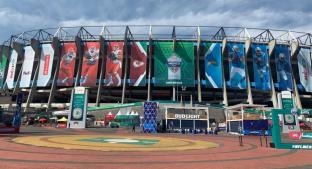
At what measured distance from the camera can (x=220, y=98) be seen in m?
103

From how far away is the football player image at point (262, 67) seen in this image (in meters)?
90.3

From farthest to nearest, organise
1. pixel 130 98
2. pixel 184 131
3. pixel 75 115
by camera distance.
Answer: pixel 130 98
pixel 75 115
pixel 184 131

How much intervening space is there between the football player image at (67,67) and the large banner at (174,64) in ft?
85.7

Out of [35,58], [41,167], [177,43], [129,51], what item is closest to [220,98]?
[177,43]

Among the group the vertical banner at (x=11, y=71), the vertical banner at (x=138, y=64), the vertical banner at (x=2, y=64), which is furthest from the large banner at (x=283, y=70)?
the vertical banner at (x=2, y=64)

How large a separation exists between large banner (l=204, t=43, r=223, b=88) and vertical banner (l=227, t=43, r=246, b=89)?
346cm

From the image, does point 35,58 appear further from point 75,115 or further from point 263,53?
point 263,53

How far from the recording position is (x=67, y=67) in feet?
299

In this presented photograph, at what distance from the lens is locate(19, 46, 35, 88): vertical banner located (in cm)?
9400

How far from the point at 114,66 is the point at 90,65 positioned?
7430 mm

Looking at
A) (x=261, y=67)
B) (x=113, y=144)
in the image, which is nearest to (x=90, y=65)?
(x=261, y=67)

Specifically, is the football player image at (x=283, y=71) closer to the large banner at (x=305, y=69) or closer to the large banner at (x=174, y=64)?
the large banner at (x=305, y=69)

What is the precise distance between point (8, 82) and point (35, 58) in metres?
12.1

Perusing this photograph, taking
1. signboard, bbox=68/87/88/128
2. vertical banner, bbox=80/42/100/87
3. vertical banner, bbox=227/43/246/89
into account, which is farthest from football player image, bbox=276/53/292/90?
signboard, bbox=68/87/88/128
